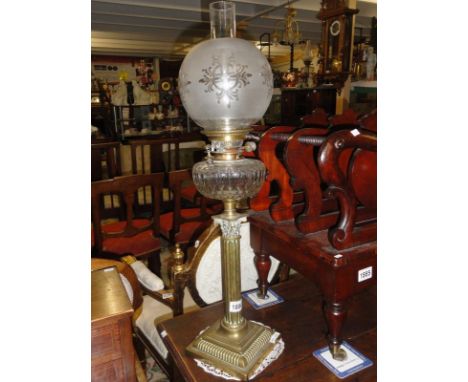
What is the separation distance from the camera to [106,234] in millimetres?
1986

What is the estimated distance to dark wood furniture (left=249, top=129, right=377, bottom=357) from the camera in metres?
0.84

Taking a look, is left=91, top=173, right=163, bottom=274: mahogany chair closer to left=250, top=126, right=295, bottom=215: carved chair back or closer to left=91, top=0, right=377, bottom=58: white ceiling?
left=250, top=126, right=295, bottom=215: carved chair back

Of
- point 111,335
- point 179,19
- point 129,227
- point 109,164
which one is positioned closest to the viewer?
point 111,335

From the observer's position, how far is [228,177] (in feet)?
2.61

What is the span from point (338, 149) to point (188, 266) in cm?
70

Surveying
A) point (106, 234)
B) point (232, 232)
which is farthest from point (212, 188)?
point (106, 234)

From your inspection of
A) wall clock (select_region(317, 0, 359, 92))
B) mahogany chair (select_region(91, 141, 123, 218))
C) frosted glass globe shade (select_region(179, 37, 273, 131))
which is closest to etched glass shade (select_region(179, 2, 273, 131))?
frosted glass globe shade (select_region(179, 37, 273, 131))

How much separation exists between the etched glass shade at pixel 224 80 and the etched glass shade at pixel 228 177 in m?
0.08

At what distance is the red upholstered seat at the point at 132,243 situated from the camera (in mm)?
2025

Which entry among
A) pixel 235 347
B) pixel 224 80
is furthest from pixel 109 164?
pixel 224 80

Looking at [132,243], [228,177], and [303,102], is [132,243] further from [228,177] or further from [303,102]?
[303,102]

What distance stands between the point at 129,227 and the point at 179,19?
3850 millimetres
